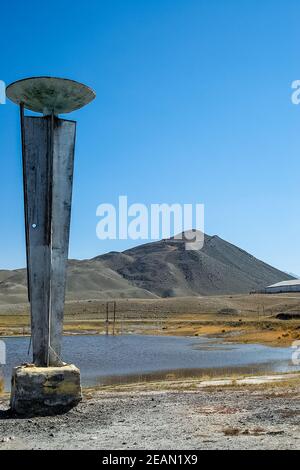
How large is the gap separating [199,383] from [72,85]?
11.0m

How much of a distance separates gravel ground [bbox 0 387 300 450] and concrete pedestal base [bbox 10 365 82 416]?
0.94 ft

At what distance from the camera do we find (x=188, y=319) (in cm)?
10300

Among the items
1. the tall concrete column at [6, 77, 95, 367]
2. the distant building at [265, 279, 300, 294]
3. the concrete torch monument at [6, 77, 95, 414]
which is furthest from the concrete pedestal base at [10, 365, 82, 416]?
the distant building at [265, 279, 300, 294]

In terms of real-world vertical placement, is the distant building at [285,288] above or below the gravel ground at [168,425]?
above

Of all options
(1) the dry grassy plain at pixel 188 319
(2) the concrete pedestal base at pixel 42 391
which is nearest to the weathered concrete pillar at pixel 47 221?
(2) the concrete pedestal base at pixel 42 391

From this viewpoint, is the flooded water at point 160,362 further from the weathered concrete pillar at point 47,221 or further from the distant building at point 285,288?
the distant building at point 285,288

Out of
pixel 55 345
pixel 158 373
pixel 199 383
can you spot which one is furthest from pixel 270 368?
pixel 55 345

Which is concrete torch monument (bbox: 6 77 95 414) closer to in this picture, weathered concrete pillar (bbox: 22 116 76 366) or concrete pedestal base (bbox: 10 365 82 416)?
weathered concrete pillar (bbox: 22 116 76 366)

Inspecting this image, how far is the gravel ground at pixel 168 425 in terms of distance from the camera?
9211 mm

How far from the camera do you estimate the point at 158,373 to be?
31.3 m

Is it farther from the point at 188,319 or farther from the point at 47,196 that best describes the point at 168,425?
the point at 188,319

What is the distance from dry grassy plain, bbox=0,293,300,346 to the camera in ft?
227

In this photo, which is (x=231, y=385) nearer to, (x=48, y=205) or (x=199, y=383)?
(x=199, y=383)

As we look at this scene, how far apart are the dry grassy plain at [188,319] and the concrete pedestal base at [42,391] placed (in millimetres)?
42489
